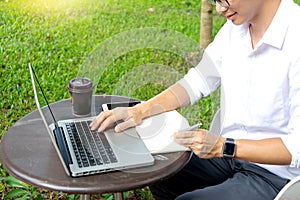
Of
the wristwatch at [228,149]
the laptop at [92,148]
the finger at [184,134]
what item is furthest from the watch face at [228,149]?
the laptop at [92,148]

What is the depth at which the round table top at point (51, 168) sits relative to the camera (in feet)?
5.44

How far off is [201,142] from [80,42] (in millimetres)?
3128

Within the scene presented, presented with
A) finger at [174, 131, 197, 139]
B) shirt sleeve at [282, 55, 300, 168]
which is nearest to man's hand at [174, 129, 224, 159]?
finger at [174, 131, 197, 139]

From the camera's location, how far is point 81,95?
81.9 inches

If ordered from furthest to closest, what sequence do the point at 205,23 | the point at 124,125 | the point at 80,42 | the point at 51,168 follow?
1. the point at 80,42
2. the point at 205,23
3. the point at 124,125
4. the point at 51,168

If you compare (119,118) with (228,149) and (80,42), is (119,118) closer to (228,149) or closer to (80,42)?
(228,149)

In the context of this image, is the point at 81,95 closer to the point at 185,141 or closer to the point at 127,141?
the point at 127,141

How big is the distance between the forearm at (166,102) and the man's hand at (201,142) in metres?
0.23

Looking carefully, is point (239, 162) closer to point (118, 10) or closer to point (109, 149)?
point (109, 149)

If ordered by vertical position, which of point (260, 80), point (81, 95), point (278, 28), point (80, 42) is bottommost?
point (80, 42)

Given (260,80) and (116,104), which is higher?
(260,80)

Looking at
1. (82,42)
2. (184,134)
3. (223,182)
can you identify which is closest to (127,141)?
(184,134)

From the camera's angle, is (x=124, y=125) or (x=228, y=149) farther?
(x=124, y=125)

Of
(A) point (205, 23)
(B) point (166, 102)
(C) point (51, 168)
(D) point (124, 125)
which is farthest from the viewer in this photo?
(A) point (205, 23)
